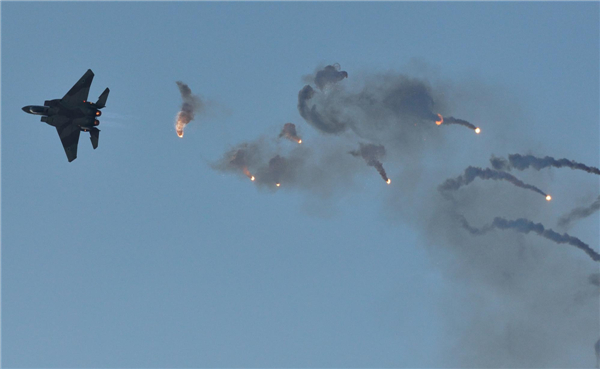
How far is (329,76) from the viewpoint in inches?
5684

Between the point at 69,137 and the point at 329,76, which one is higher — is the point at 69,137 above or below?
below

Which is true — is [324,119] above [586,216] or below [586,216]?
above

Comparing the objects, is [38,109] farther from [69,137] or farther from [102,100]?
[102,100]

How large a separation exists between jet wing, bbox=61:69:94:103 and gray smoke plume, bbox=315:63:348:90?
34.0 m

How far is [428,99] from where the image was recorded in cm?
14900

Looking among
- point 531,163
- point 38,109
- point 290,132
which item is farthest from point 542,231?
point 38,109

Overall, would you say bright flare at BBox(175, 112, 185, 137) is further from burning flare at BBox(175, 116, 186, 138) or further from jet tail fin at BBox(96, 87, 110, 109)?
jet tail fin at BBox(96, 87, 110, 109)

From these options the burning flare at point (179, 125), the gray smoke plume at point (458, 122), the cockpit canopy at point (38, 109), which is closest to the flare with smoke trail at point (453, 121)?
the gray smoke plume at point (458, 122)

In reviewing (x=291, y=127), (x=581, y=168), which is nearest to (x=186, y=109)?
(x=291, y=127)

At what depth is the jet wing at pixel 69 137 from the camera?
134 metres

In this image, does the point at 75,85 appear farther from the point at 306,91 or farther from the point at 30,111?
the point at 306,91

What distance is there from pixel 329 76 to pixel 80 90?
37000mm

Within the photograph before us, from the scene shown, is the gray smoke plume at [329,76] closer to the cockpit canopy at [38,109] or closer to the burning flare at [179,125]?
the burning flare at [179,125]

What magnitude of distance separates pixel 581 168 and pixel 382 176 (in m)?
29.3
